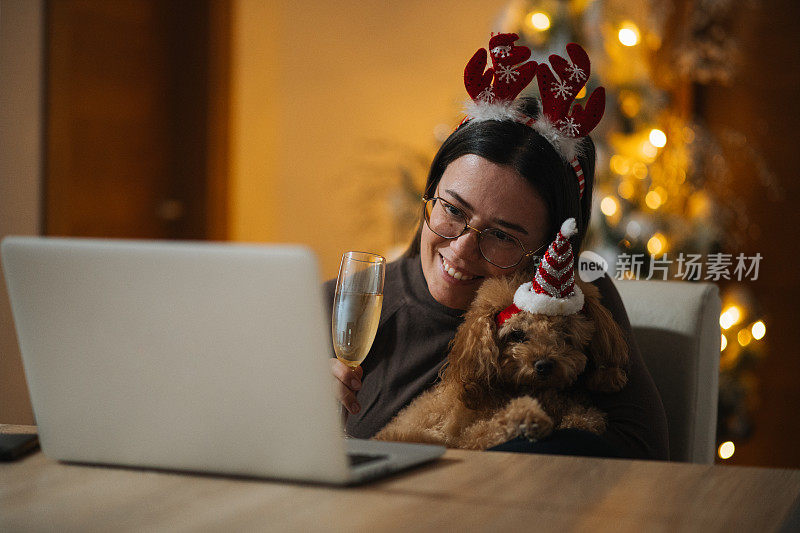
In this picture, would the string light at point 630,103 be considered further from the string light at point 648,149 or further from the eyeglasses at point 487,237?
the eyeglasses at point 487,237

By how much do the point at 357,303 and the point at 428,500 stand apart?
1.56ft

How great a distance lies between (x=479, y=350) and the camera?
127cm

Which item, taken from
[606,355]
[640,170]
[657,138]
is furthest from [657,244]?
[606,355]

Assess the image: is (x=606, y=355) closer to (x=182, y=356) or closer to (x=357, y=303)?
(x=357, y=303)

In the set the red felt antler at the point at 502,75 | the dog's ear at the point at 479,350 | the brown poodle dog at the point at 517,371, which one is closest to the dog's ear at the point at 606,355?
the brown poodle dog at the point at 517,371

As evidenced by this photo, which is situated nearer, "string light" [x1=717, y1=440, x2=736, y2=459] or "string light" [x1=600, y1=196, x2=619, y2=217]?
"string light" [x1=717, y1=440, x2=736, y2=459]

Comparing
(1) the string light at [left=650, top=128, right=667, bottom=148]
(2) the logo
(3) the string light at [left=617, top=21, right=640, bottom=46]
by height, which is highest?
(3) the string light at [left=617, top=21, right=640, bottom=46]

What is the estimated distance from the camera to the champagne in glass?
1199 millimetres

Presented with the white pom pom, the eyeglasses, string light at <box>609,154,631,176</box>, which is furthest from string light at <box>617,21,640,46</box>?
the white pom pom

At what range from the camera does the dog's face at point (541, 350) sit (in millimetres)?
1235

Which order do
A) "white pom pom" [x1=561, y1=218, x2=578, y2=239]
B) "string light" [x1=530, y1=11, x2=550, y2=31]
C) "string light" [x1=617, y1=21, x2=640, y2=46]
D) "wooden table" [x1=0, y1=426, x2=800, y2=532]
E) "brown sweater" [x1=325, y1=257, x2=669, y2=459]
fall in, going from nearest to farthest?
"wooden table" [x1=0, y1=426, x2=800, y2=532], "white pom pom" [x1=561, y1=218, x2=578, y2=239], "brown sweater" [x1=325, y1=257, x2=669, y2=459], "string light" [x1=530, y1=11, x2=550, y2=31], "string light" [x1=617, y1=21, x2=640, y2=46]

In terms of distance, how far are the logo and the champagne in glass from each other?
1.32 ft

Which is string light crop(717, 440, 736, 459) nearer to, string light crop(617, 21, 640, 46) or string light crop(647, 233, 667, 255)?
string light crop(647, 233, 667, 255)

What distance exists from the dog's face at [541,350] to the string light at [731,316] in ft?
5.65
